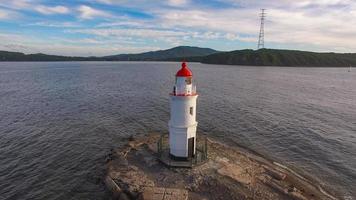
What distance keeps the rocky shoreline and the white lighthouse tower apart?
4.45 ft

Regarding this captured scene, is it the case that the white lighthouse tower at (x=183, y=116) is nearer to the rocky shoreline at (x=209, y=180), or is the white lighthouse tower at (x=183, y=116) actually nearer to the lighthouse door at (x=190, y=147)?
the lighthouse door at (x=190, y=147)

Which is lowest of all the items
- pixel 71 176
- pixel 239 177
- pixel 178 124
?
pixel 71 176

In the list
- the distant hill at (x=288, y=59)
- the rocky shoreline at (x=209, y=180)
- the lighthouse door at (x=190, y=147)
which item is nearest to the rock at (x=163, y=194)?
the rocky shoreline at (x=209, y=180)

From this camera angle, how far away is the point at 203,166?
1847 cm

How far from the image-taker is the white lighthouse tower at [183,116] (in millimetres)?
17578

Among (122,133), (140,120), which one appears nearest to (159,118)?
(140,120)

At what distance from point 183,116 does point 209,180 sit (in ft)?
14.8

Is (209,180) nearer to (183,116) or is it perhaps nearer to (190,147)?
(190,147)

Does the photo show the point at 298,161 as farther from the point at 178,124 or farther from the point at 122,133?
the point at 122,133

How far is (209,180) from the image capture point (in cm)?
1669

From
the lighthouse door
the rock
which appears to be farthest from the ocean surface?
the lighthouse door

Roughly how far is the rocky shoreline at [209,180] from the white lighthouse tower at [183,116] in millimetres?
1355

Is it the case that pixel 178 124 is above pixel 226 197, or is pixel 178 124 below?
above

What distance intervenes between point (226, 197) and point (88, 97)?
42831 millimetres
